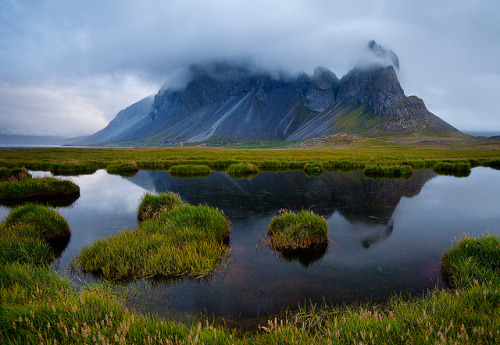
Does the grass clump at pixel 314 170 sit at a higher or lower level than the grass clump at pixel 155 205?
higher

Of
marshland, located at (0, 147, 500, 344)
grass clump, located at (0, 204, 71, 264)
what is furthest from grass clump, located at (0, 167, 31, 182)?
grass clump, located at (0, 204, 71, 264)

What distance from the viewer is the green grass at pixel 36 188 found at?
922 inches

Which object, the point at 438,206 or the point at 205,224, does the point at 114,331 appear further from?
the point at 438,206

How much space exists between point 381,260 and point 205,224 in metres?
8.09

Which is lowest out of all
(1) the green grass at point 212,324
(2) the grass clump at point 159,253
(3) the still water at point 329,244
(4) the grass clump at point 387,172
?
(3) the still water at point 329,244

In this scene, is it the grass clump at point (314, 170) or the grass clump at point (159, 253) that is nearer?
the grass clump at point (159, 253)

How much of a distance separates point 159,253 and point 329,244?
7860mm

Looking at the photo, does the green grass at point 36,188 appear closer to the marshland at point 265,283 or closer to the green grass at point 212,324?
the marshland at point 265,283

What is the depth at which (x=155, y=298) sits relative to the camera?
7.74 metres

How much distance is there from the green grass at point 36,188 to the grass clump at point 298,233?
916 inches

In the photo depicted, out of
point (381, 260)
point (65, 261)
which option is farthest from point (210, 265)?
point (381, 260)

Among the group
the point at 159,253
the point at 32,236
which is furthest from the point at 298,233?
the point at 32,236

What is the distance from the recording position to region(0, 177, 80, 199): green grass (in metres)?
23.4

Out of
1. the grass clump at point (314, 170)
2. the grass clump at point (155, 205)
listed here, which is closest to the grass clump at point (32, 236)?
the grass clump at point (155, 205)
